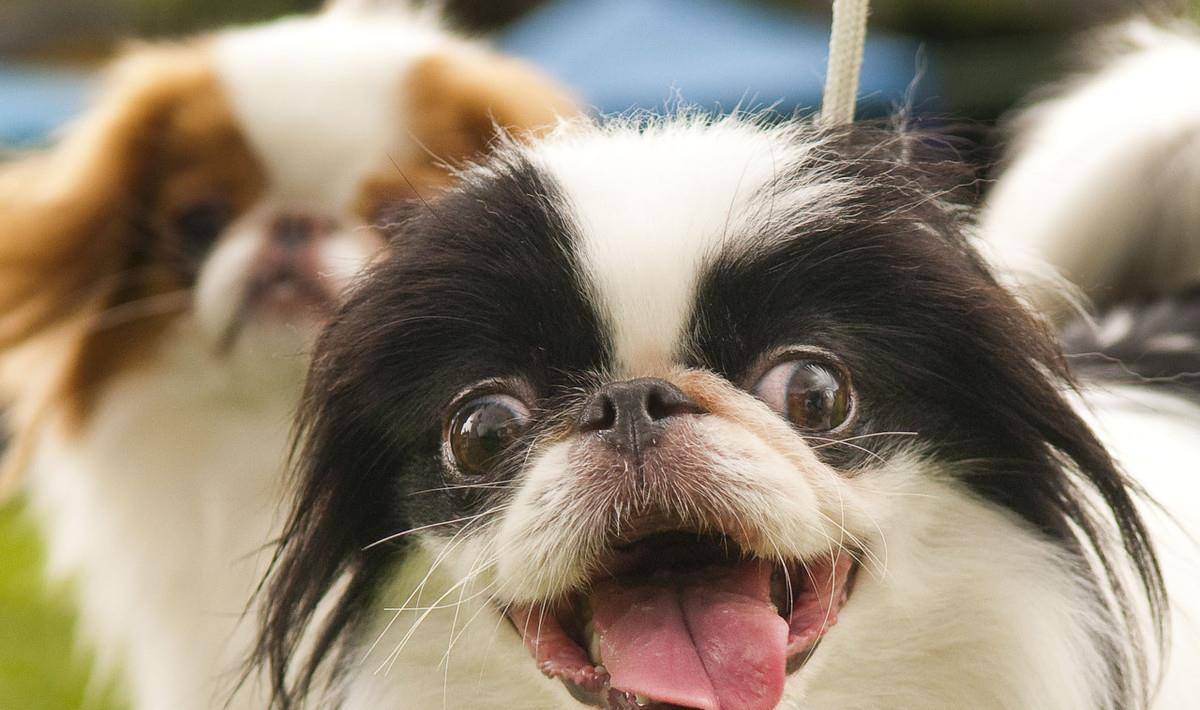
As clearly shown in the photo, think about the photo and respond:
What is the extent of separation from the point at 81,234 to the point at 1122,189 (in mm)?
2311

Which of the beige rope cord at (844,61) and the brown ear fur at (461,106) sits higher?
the beige rope cord at (844,61)

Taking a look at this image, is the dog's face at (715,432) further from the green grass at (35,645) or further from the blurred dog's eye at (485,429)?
the green grass at (35,645)

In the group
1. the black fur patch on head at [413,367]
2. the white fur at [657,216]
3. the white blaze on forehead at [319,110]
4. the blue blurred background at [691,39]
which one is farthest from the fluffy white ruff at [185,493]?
the blue blurred background at [691,39]

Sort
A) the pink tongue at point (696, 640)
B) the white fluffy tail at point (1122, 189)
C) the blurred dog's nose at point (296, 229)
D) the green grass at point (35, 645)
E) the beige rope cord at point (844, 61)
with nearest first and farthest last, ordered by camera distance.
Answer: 1. the pink tongue at point (696, 640)
2. the beige rope cord at point (844, 61)
3. the blurred dog's nose at point (296, 229)
4. the white fluffy tail at point (1122, 189)
5. the green grass at point (35, 645)

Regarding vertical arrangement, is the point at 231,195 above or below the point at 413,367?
below

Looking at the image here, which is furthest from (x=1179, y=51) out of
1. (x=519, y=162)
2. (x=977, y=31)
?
(x=977, y=31)

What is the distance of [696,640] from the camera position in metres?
1.46

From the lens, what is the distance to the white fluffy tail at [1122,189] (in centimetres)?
304

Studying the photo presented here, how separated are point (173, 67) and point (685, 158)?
1.48 m

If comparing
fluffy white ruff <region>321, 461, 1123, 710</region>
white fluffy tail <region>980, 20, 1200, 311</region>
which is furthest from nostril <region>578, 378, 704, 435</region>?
white fluffy tail <region>980, 20, 1200, 311</region>

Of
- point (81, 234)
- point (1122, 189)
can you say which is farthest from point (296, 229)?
point (1122, 189)

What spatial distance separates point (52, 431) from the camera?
9.09ft

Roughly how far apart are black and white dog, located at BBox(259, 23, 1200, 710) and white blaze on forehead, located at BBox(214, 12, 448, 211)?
2.78ft

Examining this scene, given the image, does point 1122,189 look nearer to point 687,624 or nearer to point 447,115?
point 447,115
